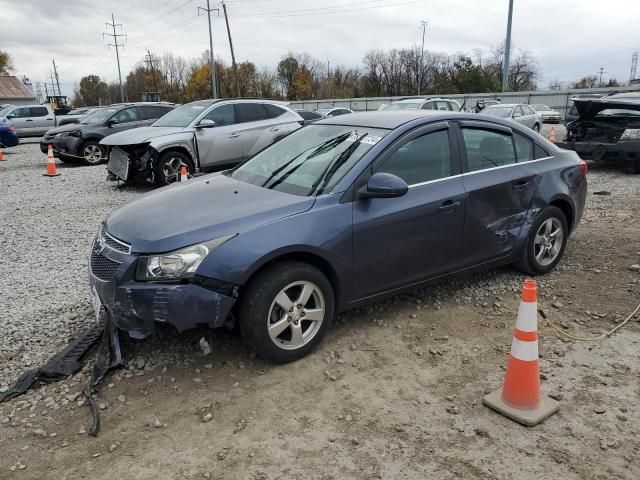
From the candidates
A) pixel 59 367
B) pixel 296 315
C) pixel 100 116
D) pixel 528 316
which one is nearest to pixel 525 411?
pixel 528 316

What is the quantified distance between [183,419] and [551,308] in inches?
127

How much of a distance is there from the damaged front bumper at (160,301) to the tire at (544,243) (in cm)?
306

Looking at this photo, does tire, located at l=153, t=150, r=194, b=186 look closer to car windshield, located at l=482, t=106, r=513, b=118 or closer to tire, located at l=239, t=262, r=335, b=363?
tire, located at l=239, t=262, r=335, b=363

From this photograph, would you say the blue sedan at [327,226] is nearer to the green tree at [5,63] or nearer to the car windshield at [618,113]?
the car windshield at [618,113]

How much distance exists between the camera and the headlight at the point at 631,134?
10188 mm

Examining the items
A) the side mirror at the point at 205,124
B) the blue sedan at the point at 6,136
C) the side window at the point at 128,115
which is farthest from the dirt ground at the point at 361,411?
the blue sedan at the point at 6,136

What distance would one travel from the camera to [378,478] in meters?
2.52

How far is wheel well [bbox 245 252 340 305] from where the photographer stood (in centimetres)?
338

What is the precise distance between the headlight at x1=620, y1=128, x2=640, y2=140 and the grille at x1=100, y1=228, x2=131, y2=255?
34.1 ft

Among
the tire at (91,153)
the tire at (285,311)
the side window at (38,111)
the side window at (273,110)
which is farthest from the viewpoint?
the side window at (38,111)

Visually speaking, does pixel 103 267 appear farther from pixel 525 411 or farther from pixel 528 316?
pixel 525 411

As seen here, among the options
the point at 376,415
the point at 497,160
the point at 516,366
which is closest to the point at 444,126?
the point at 497,160

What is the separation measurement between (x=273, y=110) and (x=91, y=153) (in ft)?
20.3

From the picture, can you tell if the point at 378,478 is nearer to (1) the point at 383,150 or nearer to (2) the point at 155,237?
(2) the point at 155,237
